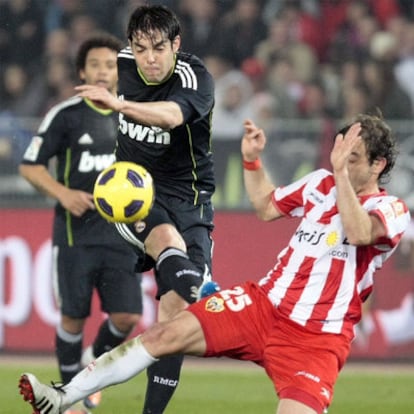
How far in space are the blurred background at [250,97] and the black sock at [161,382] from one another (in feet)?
13.7

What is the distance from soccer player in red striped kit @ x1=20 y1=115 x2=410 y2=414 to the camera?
5695 millimetres

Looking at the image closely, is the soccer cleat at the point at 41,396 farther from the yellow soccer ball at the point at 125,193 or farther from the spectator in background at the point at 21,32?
the spectator in background at the point at 21,32

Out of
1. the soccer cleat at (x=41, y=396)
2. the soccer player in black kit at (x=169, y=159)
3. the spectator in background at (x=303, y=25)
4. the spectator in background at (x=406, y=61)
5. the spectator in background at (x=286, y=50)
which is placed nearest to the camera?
the soccer cleat at (x=41, y=396)

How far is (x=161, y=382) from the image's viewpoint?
262 inches

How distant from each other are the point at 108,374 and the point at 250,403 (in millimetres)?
3053

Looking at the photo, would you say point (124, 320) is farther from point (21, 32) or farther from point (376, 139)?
point (21, 32)

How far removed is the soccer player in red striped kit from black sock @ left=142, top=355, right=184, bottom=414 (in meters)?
0.86

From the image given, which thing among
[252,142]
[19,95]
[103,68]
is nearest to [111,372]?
[252,142]

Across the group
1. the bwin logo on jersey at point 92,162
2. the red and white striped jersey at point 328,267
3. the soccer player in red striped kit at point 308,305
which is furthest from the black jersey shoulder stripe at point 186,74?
the bwin logo on jersey at point 92,162

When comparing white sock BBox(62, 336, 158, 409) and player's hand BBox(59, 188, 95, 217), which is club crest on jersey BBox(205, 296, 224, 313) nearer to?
white sock BBox(62, 336, 158, 409)

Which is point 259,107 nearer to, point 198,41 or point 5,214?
point 198,41

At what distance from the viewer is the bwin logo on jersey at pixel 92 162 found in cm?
819

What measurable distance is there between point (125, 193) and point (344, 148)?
1220 mm

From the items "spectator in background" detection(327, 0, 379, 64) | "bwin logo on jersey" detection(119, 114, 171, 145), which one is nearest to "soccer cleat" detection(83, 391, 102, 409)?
"bwin logo on jersey" detection(119, 114, 171, 145)
